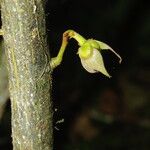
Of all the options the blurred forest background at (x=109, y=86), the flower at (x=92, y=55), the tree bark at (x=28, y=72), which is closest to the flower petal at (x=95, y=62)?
the flower at (x=92, y=55)

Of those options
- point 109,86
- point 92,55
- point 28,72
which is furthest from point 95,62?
point 109,86

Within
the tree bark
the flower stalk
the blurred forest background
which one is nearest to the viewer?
the tree bark

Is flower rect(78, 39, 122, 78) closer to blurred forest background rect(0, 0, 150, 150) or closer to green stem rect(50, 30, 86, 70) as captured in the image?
green stem rect(50, 30, 86, 70)

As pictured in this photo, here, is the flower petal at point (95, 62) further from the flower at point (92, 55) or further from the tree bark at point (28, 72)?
the tree bark at point (28, 72)

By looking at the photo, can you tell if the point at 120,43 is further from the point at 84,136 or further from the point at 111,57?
the point at 84,136

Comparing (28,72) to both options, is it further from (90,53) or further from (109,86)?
(109,86)

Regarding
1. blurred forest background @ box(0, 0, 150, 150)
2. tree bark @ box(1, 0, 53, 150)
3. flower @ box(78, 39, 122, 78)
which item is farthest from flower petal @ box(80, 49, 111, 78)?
blurred forest background @ box(0, 0, 150, 150)

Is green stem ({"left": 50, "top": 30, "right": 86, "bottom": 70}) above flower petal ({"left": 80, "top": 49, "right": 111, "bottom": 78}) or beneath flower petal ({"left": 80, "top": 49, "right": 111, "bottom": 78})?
above
